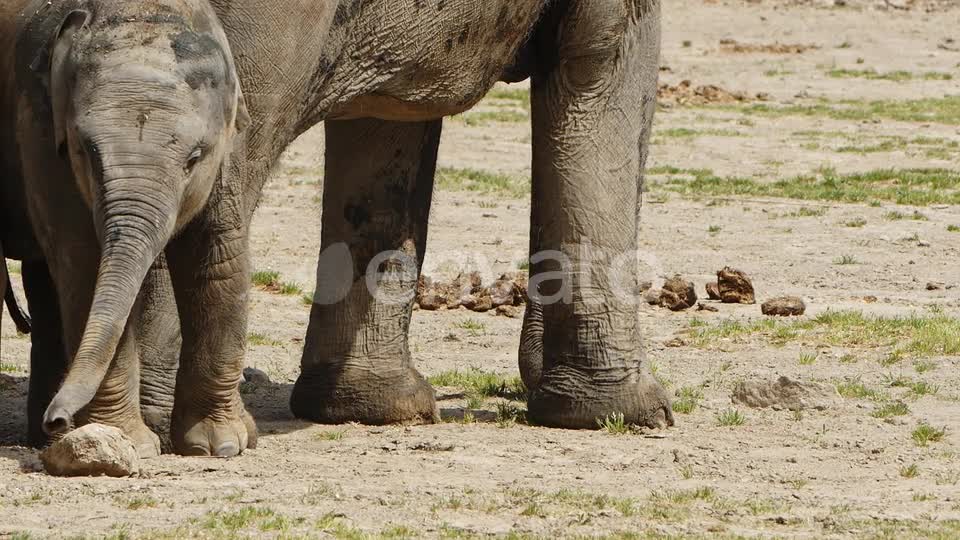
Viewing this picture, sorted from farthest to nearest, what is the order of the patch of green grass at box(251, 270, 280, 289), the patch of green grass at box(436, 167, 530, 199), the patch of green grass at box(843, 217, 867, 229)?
the patch of green grass at box(436, 167, 530, 199), the patch of green grass at box(843, 217, 867, 229), the patch of green grass at box(251, 270, 280, 289)

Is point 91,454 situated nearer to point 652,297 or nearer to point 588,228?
point 588,228

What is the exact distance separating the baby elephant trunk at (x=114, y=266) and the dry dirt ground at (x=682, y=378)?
0.43 meters

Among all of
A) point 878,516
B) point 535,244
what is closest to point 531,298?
point 535,244

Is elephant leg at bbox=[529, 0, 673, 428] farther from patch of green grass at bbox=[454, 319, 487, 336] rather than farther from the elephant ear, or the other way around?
the elephant ear

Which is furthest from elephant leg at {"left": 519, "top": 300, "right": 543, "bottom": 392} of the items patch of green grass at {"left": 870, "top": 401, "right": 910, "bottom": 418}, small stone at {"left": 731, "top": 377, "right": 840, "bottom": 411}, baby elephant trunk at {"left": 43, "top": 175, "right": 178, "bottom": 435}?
baby elephant trunk at {"left": 43, "top": 175, "right": 178, "bottom": 435}

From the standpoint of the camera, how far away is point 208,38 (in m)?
6.75

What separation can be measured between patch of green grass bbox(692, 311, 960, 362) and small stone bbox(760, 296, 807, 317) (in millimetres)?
120

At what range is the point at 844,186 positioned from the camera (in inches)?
643

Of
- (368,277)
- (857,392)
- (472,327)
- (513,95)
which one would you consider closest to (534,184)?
(368,277)

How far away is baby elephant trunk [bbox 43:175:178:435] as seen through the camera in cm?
626

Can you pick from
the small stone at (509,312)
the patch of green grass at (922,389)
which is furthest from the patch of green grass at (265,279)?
the patch of green grass at (922,389)

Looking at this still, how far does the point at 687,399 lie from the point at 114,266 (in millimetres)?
3721

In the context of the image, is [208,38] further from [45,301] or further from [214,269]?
[45,301]

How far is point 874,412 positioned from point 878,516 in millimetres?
2141
